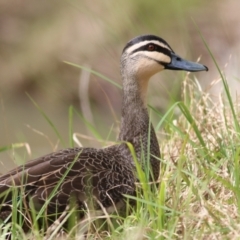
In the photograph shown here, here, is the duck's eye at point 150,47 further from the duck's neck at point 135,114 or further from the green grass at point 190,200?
the green grass at point 190,200

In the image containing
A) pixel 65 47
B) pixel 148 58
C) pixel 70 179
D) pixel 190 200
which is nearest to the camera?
pixel 190 200

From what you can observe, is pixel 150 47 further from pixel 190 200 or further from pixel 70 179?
pixel 190 200

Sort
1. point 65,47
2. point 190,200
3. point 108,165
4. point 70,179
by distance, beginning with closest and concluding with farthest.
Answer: point 190,200, point 70,179, point 108,165, point 65,47

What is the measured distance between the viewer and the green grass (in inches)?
129

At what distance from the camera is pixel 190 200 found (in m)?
3.58

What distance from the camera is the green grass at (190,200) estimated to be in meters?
3.29

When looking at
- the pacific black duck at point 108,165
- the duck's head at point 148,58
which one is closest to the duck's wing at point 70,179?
the pacific black duck at point 108,165

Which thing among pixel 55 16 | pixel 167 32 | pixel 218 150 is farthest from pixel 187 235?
pixel 55 16

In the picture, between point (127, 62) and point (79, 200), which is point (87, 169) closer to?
point (79, 200)

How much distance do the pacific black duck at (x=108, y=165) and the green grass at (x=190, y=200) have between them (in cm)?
10

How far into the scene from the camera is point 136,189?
3.93m

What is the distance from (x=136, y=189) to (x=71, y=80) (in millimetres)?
7056

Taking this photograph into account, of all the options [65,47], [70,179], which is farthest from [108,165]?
[65,47]

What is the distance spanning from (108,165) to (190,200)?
2.40ft
